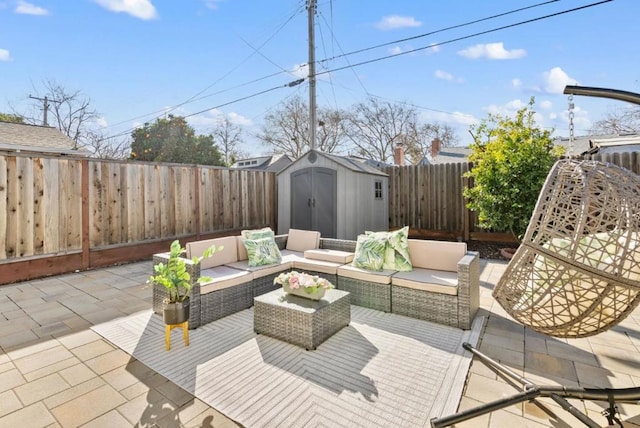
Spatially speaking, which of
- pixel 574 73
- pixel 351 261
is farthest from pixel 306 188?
pixel 574 73

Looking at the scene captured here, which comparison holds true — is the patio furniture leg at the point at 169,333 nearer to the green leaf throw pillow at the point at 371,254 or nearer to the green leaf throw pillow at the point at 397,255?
the green leaf throw pillow at the point at 371,254

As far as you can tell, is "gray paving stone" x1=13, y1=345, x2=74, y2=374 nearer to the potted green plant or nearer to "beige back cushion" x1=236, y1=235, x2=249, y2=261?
the potted green plant

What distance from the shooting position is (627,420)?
5.56ft

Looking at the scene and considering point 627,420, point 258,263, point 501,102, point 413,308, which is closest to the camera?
point 627,420

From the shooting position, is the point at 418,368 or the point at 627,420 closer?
the point at 627,420

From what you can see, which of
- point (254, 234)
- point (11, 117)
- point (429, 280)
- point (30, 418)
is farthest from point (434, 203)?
point (11, 117)

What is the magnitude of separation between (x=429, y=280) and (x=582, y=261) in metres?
1.62

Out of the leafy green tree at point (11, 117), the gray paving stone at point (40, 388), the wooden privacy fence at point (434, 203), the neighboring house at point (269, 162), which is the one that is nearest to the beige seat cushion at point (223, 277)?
the gray paving stone at point (40, 388)

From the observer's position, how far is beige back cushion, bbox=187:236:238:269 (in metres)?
3.49

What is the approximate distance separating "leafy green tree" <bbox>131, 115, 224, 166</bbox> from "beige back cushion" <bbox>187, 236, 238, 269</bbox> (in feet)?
38.8

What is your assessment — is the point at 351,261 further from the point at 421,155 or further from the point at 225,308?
the point at 421,155

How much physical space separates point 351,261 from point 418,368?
5.60ft

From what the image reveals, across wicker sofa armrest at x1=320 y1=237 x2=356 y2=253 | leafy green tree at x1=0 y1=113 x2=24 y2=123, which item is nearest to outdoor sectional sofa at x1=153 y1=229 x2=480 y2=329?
wicker sofa armrest at x1=320 y1=237 x2=356 y2=253

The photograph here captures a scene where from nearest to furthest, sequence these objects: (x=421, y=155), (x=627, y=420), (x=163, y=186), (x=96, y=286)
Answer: (x=627, y=420) → (x=96, y=286) → (x=163, y=186) → (x=421, y=155)
